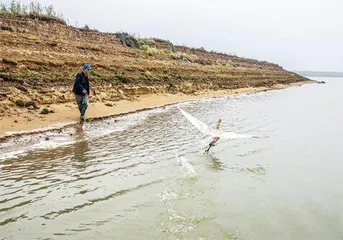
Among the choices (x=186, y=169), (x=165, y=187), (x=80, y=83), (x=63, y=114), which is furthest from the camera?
(x=63, y=114)

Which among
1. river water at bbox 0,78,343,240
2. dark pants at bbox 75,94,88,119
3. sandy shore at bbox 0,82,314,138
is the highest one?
dark pants at bbox 75,94,88,119

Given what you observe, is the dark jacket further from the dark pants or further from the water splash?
the water splash

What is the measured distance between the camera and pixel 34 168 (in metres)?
6.56

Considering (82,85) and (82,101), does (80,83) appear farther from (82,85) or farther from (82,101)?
(82,101)

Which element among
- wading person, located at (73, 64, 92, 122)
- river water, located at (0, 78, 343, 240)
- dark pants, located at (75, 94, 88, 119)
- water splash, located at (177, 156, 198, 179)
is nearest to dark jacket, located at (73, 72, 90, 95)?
wading person, located at (73, 64, 92, 122)

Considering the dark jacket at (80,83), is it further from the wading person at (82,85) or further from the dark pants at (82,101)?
the dark pants at (82,101)

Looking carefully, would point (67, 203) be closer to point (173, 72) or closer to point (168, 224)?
point (168, 224)

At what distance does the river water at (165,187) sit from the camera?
14.8 feet

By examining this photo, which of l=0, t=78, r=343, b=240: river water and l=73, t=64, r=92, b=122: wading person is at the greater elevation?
l=73, t=64, r=92, b=122: wading person

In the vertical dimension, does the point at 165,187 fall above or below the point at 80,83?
below

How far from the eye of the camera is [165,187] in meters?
6.01

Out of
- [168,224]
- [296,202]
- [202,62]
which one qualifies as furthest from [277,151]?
[202,62]

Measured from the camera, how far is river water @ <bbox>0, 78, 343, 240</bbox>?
4.52m

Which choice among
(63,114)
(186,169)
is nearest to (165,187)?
(186,169)
